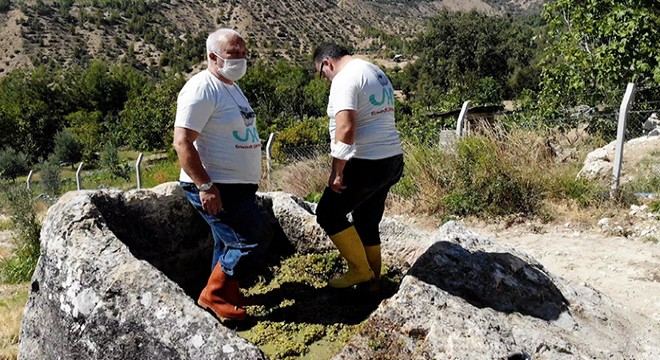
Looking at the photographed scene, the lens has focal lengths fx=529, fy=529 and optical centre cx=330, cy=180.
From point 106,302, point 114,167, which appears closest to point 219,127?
point 106,302

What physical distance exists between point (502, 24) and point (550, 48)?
3065 cm

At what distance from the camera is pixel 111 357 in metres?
2.19

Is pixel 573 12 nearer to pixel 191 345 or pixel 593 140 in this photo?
pixel 593 140

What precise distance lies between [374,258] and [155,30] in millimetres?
87901

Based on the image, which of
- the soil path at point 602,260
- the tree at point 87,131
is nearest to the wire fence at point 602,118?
the soil path at point 602,260

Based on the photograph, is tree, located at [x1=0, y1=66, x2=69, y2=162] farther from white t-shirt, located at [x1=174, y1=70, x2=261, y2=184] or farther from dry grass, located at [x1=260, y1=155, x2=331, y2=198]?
white t-shirt, located at [x1=174, y1=70, x2=261, y2=184]

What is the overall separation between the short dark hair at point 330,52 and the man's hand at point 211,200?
1000mm

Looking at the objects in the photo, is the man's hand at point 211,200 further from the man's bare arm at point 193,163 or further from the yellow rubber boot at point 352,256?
the yellow rubber boot at point 352,256

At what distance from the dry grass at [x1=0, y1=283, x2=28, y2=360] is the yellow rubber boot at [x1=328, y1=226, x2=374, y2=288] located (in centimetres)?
228

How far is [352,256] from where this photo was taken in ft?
9.85

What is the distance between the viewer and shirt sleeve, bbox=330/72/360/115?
2.67 metres

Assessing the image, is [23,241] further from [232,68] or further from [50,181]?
[50,181]

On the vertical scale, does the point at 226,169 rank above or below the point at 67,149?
above

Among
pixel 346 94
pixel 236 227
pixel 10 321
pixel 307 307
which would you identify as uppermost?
pixel 346 94
